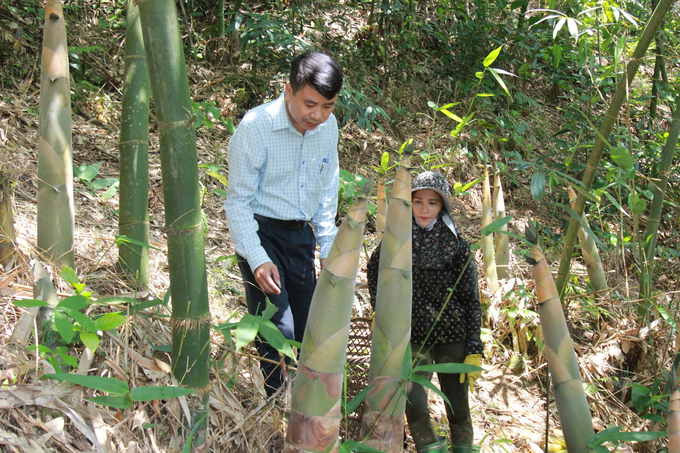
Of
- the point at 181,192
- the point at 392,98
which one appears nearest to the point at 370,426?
the point at 181,192

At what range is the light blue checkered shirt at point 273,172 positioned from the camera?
5.82 feet

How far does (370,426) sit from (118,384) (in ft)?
1.99

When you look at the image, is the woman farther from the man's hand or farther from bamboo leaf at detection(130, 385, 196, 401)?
bamboo leaf at detection(130, 385, 196, 401)

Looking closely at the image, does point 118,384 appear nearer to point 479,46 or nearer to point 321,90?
point 321,90

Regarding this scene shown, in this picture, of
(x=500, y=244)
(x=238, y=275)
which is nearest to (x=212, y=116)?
(x=238, y=275)

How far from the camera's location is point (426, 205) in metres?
2.04

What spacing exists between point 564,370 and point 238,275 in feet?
6.39

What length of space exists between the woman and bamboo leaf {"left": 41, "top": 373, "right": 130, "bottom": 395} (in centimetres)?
113

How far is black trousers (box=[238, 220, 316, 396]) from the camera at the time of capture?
1.83 meters

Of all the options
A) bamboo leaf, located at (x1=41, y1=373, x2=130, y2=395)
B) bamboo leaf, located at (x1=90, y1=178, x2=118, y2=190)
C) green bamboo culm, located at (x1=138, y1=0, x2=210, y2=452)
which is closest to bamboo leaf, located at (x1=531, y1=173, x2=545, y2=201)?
green bamboo culm, located at (x1=138, y1=0, x2=210, y2=452)

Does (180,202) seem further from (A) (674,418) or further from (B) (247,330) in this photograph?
(A) (674,418)

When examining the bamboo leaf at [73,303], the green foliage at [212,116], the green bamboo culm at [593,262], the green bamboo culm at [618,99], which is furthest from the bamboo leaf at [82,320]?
the green bamboo culm at [593,262]

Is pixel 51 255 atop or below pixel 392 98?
below

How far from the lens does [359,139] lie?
15.3ft
